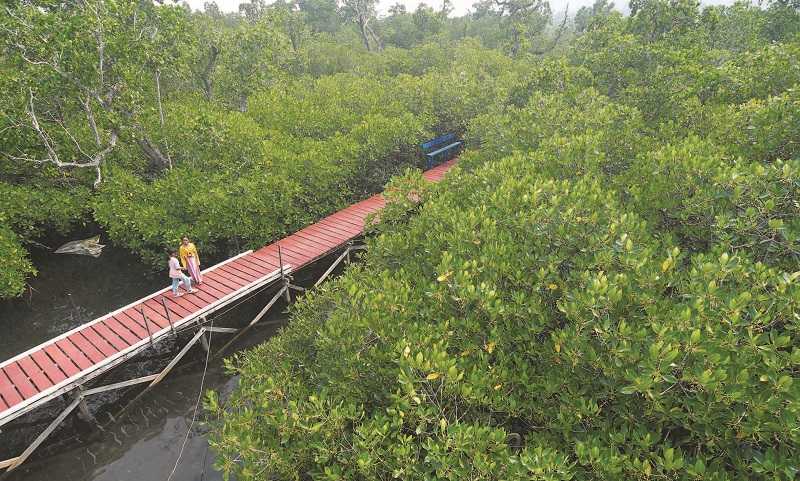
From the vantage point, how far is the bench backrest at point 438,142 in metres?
22.1

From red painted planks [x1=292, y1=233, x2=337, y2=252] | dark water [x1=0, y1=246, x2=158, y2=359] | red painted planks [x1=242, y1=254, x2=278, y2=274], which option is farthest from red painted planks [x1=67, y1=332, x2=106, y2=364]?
red painted planks [x1=292, y1=233, x2=337, y2=252]

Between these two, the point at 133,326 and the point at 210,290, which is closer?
the point at 133,326

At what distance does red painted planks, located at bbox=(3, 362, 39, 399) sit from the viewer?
31.1ft

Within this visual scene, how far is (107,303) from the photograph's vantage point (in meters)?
15.3

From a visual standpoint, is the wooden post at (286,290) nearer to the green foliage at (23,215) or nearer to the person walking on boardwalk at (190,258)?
the person walking on boardwalk at (190,258)

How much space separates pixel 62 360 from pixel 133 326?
164 centimetres

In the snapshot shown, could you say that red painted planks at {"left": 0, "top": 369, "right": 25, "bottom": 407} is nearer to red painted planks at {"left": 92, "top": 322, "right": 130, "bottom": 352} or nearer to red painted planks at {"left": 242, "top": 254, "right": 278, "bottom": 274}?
red painted planks at {"left": 92, "top": 322, "right": 130, "bottom": 352}

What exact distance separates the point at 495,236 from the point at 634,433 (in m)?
3.74

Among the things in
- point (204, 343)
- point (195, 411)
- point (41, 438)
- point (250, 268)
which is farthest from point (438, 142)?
point (41, 438)

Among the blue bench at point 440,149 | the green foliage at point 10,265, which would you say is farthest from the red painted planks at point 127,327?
the blue bench at point 440,149

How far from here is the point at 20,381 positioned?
9773 mm

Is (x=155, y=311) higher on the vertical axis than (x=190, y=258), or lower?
lower

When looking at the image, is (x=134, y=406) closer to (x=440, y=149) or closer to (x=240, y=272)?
(x=240, y=272)

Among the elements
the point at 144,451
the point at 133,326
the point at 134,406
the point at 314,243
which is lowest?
the point at 144,451
